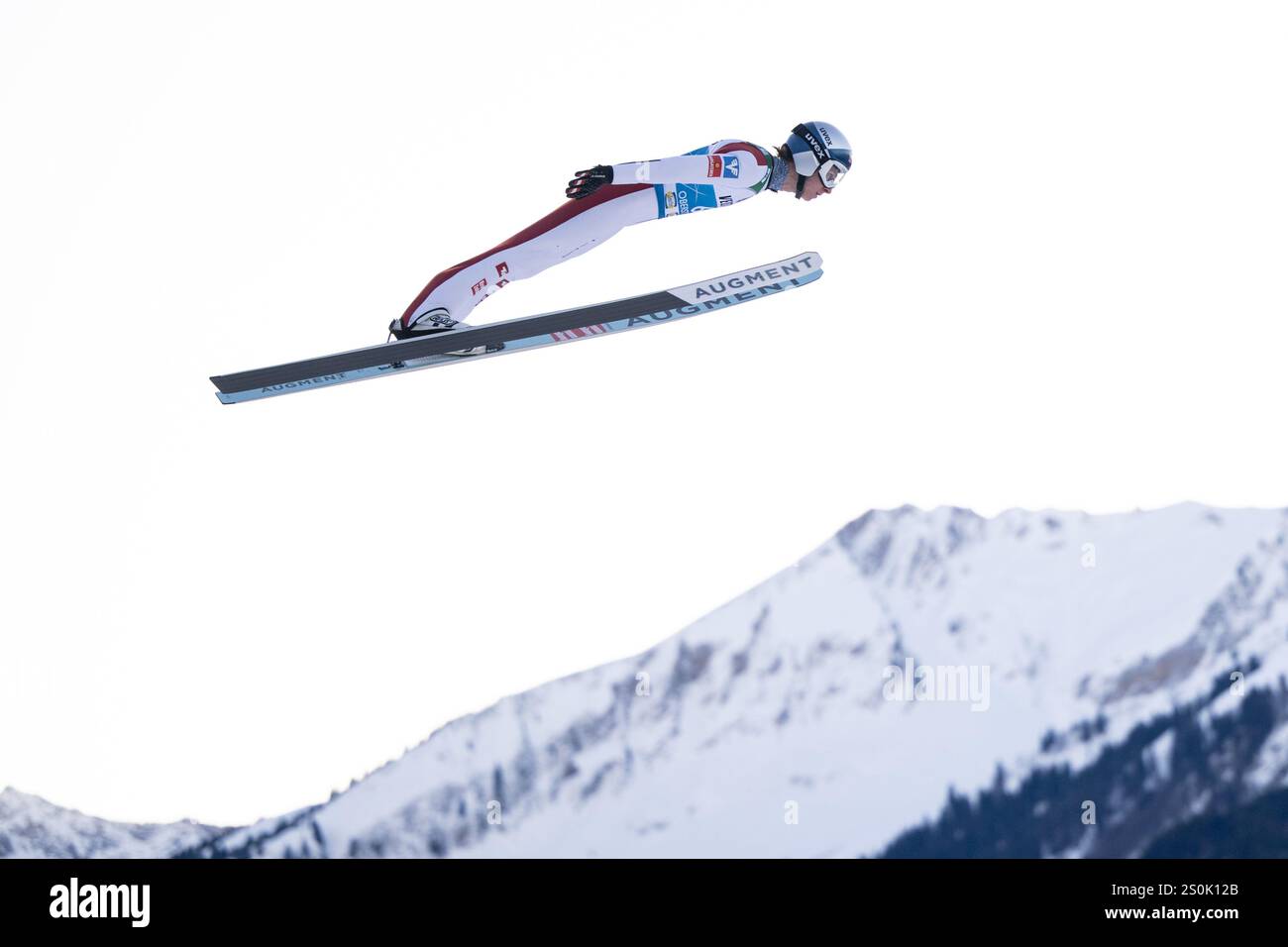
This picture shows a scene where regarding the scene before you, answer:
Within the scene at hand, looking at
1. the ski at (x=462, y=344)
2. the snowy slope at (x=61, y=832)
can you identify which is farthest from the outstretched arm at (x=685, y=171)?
the snowy slope at (x=61, y=832)

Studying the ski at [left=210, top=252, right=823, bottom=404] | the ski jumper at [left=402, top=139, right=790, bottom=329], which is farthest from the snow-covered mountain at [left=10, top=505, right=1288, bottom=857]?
the ski jumper at [left=402, top=139, right=790, bottom=329]

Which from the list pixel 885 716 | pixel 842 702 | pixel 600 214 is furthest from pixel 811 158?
pixel 885 716

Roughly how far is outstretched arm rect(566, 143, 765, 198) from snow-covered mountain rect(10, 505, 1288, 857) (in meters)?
5.68

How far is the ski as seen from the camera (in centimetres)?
656

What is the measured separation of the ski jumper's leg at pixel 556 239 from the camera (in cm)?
678

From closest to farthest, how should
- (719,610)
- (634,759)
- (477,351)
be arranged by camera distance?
(477,351)
(634,759)
(719,610)

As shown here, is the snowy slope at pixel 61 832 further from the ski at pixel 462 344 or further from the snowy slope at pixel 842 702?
the ski at pixel 462 344

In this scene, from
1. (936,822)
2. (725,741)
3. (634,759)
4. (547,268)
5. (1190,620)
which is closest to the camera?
(547,268)

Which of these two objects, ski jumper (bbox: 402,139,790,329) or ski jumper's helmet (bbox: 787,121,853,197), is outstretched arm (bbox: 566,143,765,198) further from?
ski jumper's helmet (bbox: 787,121,853,197)

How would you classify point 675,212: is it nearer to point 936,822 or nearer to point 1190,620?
point 936,822

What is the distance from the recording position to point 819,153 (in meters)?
7.50
